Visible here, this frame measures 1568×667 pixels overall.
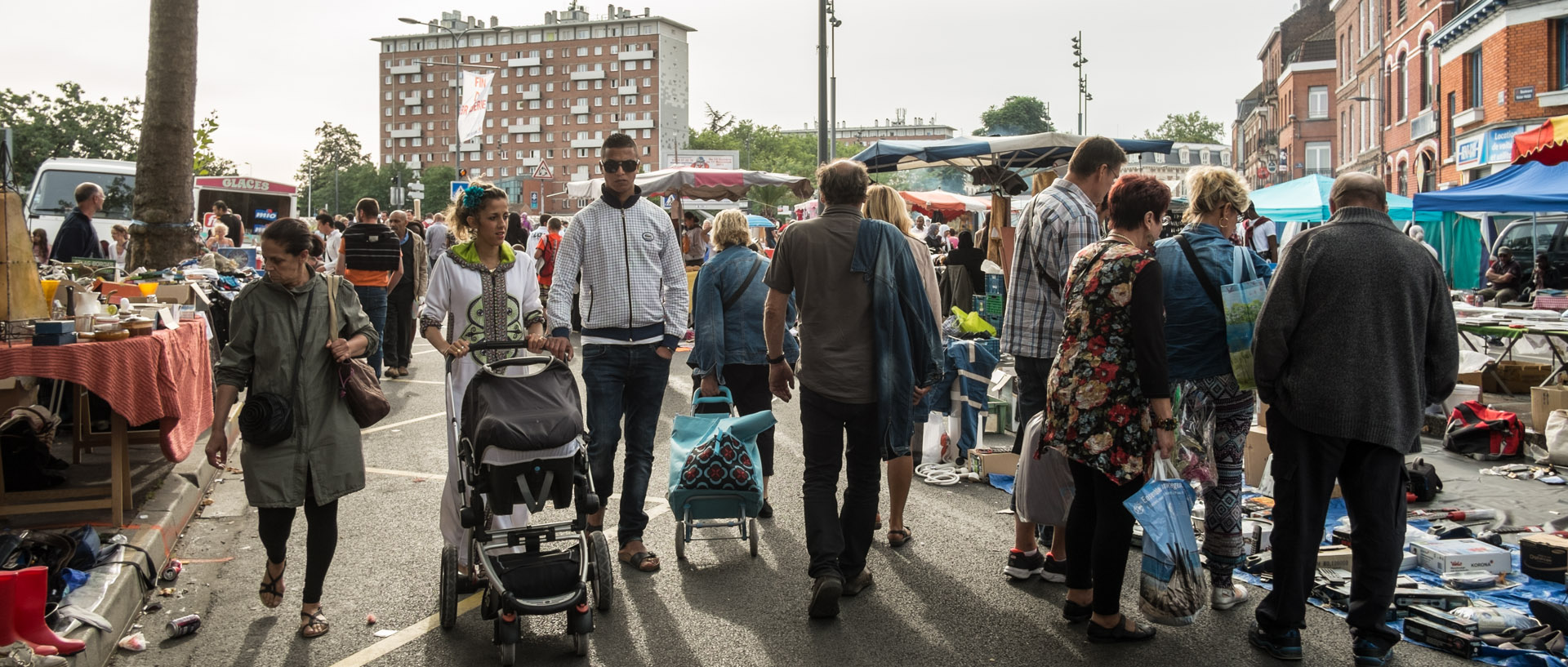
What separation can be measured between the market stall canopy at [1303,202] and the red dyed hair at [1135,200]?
14322 millimetres

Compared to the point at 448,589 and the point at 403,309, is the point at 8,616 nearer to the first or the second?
the point at 448,589

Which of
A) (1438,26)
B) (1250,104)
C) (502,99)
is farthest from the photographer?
(502,99)

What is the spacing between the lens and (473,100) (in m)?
35.0

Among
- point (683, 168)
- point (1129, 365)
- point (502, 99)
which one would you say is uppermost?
point (502, 99)

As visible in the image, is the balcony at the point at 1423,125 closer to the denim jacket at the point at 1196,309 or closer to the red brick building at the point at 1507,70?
the red brick building at the point at 1507,70

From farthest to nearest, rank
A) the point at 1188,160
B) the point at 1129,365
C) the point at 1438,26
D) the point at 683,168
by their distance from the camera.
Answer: the point at 1188,160, the point at 1438,26, the point at 683,168, the point at 1129,365

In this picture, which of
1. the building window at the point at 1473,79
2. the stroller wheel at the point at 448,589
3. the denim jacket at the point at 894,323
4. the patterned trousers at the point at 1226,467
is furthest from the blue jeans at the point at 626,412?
the building window at the point at 1473,79

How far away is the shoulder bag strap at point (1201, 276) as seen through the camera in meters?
4.60

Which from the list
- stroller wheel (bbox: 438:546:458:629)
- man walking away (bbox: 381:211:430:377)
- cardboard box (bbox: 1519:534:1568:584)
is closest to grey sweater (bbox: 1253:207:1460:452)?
cardboard box (bbox: 1519:534:1568:584)

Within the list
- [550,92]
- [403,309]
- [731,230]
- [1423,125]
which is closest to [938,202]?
[403,309]

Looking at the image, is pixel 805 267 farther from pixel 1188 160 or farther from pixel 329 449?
pixel 1188 160

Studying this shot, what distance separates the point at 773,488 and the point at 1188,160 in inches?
4548

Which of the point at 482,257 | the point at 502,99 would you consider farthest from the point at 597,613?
the point at 502,99

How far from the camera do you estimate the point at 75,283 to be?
625 cm
